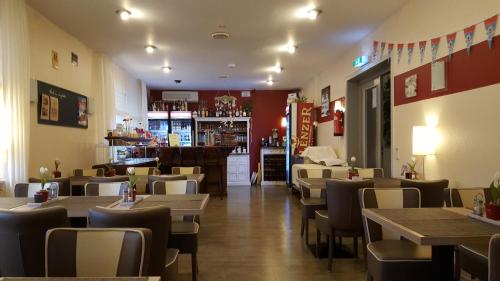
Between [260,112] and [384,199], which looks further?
[260,112]

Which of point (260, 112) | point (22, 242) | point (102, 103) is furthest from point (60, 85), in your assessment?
point (260, 112)

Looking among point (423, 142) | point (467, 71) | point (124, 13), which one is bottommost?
point (423, 142)

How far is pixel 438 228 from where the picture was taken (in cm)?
198

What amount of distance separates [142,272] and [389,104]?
528 centimetres

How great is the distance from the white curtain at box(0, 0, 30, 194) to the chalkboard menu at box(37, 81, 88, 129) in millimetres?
657

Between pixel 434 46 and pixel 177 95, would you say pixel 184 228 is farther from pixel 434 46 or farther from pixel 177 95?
pixel 177 95

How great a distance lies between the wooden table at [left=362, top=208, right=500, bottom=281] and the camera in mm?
1797

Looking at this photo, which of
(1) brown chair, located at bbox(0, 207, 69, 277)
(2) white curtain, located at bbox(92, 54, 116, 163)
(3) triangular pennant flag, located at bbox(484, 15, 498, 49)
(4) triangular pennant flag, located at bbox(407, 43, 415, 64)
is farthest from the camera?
(2) white curtain, located at bbox(92, 54, 116, 163)

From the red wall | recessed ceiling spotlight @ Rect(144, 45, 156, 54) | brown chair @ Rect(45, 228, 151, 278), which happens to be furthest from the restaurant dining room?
the red wall

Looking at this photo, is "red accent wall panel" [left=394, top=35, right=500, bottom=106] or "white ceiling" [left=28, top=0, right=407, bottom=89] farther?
"white ceiling" [left=28, top=0, right=407, bottom=89]

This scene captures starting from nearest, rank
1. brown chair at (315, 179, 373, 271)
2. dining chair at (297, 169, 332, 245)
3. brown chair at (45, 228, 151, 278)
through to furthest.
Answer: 1. brown chair at (45, 228, 151, 278)
2. brown chair at (315, 179, 373, 271)
3. dining chair at (297, 169, 332, 245)

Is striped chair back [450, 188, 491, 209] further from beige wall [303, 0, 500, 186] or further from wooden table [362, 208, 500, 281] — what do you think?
beige wall [303, 0, 500, 186]

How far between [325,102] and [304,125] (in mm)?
1091

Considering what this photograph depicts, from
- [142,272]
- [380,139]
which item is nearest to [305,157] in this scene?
[380,139]
